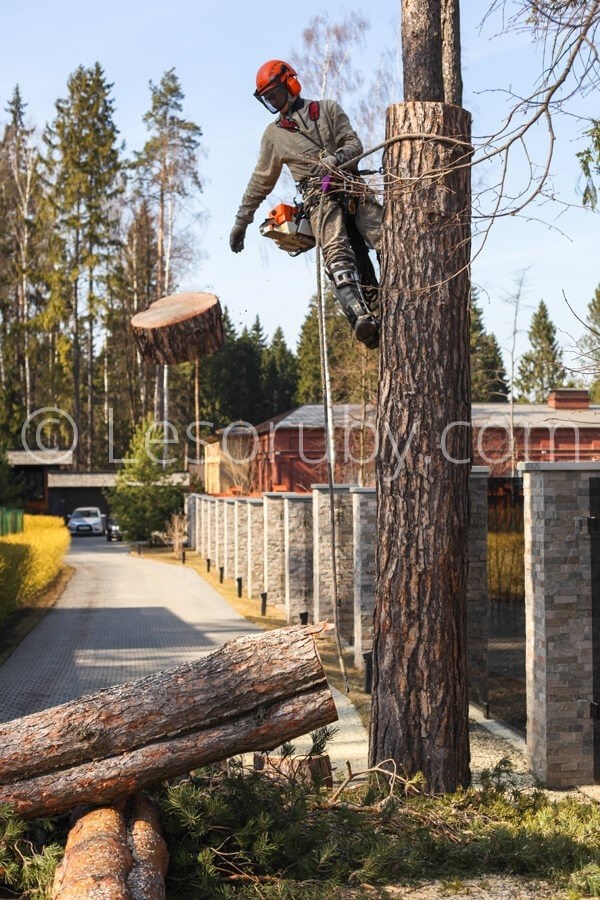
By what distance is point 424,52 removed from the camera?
712 cm

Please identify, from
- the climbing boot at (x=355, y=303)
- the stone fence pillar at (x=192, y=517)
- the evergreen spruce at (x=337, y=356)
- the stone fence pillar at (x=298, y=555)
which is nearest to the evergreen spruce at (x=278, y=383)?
the evergreen spruce at (x=337, y=356)

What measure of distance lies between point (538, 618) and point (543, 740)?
816 mm

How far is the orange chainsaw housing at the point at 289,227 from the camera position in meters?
7.35

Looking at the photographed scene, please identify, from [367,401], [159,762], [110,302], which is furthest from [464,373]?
[110,302]

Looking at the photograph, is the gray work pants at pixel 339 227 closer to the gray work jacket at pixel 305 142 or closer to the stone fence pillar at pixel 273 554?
the gray work jacket at pixel 305 142

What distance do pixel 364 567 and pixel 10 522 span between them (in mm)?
14681

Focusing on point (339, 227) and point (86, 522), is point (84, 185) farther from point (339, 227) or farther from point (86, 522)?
point (339, 227)

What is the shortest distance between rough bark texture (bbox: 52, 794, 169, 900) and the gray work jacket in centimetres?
413

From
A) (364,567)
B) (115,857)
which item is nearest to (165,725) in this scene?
(115,857)

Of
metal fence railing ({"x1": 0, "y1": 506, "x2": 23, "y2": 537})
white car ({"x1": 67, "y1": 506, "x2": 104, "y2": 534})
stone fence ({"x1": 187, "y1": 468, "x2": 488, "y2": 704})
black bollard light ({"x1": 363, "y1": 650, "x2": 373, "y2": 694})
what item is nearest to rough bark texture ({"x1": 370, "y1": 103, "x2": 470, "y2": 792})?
stone fence ({"x1": 187, "y1": 468, "x2": 488, "y2": 704})

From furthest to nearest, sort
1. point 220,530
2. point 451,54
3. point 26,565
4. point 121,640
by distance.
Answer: point 220,530 → point 26,565 → point 121,640 → point 451,54

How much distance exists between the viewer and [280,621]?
59.1 ft

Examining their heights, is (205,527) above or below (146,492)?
below

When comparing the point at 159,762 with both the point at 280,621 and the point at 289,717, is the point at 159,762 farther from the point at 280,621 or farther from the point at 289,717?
the point at 280,621
